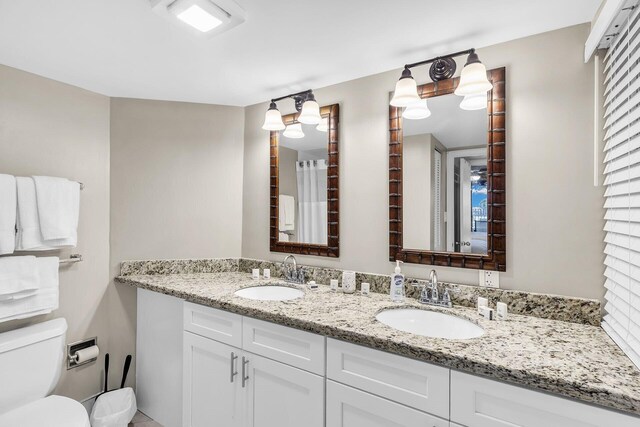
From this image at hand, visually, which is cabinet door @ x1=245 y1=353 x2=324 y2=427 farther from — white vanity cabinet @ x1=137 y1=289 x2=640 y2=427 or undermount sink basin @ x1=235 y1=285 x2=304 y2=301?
undermount sink basin @ x1=235 y1=285 x2=304 y2=301

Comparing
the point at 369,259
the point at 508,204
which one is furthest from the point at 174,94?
the point at 508,204

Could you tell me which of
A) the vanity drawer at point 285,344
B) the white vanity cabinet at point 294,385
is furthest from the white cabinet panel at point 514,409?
the vanity drawer at point 285,344

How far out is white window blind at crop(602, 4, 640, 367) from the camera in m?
1.05

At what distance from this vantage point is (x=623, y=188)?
115 cm

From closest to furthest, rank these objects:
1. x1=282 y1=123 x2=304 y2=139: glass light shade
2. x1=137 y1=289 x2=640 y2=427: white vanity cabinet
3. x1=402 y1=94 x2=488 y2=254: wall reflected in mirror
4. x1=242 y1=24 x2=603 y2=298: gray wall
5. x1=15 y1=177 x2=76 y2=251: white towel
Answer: x1=137 y1=289 x2=640 y2=427: white vanity cabinet
x1=242 y1=24 x2=603 y2=298: gray wall
x1=402 y1=94 x2=488 y2=254: wall reflected in mirror
x1=15 y1=177 x2=76 y2=251: white towel
x1=282 y1=123 x2=304 y2=139: glass light shade

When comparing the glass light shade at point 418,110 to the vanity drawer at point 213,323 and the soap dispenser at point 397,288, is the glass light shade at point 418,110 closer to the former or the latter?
the soap dispenser at point 397,288

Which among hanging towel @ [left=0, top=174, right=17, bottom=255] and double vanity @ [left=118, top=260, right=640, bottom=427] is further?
hanging towel @ [left=0, top=174, right=17, bottom=255]

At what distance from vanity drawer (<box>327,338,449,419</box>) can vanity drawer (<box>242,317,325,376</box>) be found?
59 mm

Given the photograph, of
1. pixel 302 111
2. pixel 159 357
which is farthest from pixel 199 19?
pixel 159 357

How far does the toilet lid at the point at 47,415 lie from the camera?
58.2 inches

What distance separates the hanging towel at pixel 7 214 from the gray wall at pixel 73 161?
8.2 inches

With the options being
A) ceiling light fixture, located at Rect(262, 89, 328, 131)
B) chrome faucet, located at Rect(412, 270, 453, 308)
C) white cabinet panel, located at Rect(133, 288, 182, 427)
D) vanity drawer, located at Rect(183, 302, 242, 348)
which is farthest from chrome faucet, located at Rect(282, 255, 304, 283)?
ceiling light fixture, located at Rect(262, 89, 328, 131)

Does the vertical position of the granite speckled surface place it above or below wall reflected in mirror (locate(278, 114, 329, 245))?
below

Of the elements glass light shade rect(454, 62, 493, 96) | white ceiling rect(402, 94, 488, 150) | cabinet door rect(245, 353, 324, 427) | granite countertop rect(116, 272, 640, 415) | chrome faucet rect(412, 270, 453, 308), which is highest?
glass light shade rect(454, 62, 493, 96)
